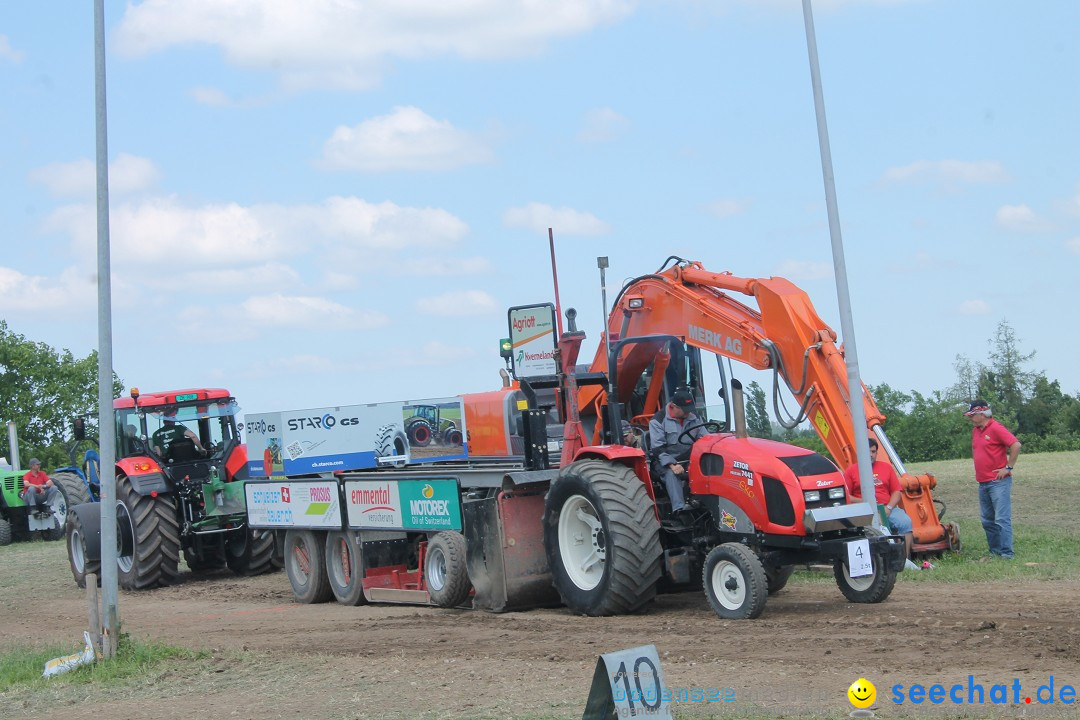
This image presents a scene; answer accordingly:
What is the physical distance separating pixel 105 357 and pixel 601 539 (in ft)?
15.7

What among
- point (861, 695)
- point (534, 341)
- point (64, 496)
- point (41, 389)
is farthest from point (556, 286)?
point (41, 389)

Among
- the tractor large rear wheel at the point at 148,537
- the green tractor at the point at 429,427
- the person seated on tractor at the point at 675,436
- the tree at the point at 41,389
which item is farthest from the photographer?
the tree at the point at 41,389

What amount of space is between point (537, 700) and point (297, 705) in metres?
1.80

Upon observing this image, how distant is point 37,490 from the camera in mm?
30031

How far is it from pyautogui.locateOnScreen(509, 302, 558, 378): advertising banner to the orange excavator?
2.28ft

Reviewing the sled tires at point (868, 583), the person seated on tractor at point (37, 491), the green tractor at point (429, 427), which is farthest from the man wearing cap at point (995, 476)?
the person seated on tractor at point (37, 491)

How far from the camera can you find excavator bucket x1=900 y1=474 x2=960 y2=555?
1375 centimetres

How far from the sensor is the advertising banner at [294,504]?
1533 centimetres

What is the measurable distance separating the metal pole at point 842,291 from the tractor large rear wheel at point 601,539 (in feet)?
8.32

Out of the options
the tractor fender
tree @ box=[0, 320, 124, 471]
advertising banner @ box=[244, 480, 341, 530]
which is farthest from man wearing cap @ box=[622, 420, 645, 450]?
A: tree @ box=[0, 320, 124, 471]

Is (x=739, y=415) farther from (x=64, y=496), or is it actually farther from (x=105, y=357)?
(x=64, y=496)

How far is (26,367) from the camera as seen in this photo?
56.3m

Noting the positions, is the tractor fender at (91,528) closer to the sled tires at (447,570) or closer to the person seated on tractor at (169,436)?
the person seated on tractor at (169,436)

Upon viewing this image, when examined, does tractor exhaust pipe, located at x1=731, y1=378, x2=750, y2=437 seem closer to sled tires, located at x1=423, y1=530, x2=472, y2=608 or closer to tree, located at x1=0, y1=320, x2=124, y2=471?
sled tires, located at x1=423, y1=530, x2=472, y2=608
